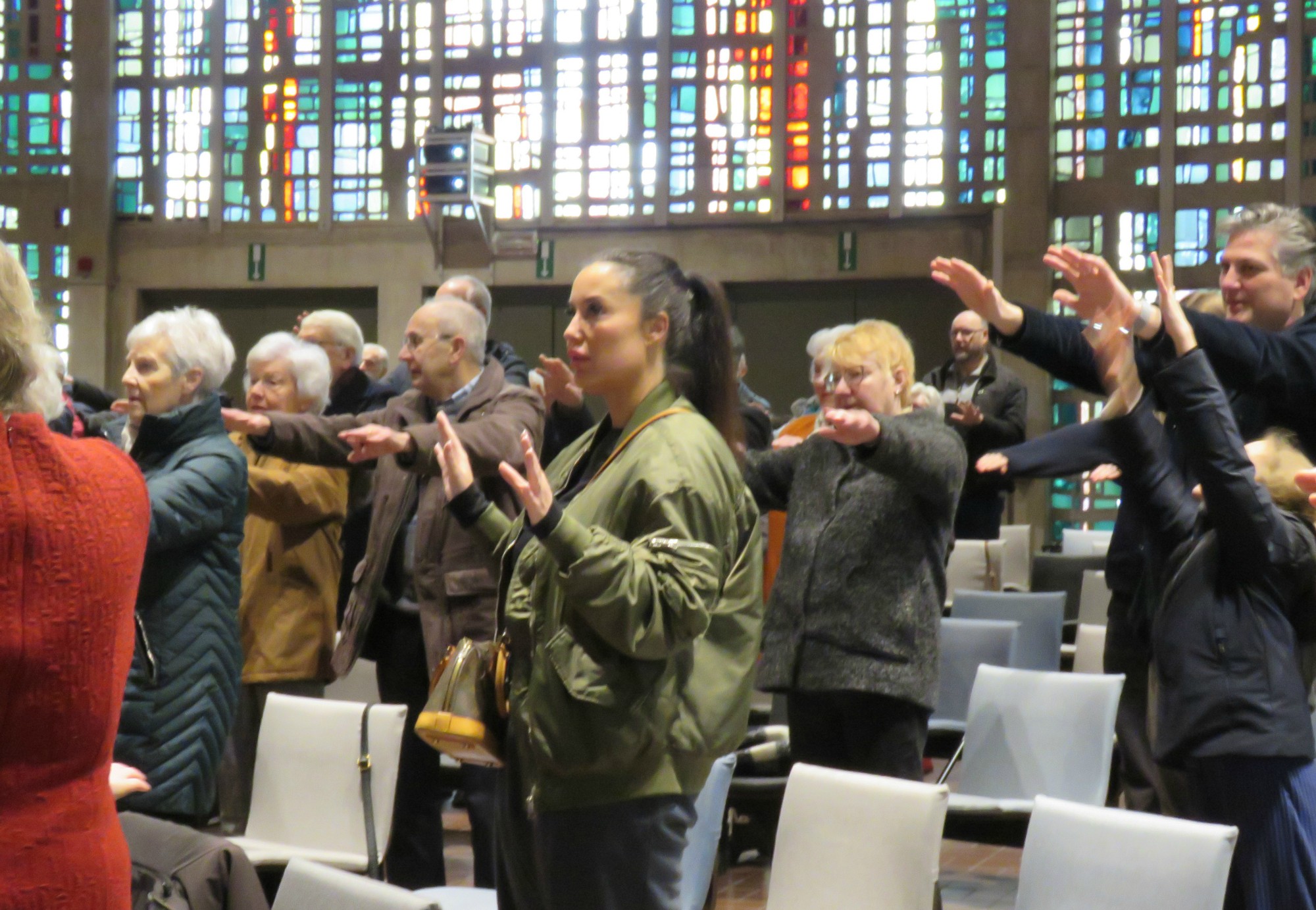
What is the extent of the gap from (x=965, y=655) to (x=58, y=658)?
4.06 metres

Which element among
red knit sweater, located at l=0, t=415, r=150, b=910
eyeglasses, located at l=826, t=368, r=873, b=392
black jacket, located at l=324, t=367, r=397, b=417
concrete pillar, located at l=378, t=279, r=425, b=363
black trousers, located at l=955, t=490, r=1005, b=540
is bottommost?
black trousers, located at l=955, t=490, r=1005, b=540

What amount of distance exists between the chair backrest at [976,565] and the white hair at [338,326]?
286 cm

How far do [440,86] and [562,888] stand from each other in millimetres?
9662

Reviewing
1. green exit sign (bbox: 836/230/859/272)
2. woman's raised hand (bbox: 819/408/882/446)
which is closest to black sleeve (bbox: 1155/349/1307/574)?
woman's raised hand (bbox: 819/408/882/446)

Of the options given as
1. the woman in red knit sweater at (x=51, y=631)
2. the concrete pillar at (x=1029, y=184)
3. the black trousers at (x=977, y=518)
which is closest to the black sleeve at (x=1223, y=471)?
the woman in red knit sweater at (x=51, y=631)

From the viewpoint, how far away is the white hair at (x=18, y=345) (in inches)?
68.0

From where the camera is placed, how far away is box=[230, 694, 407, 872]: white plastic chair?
12.5 ft

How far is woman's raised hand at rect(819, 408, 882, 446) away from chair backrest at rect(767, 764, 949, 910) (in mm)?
719

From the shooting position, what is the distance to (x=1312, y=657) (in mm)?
3186

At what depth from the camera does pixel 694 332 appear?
2787 mm

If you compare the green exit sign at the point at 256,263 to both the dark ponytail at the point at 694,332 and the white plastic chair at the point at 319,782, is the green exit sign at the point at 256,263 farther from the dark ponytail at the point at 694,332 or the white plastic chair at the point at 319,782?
the dark ponytail at the point at 694,332

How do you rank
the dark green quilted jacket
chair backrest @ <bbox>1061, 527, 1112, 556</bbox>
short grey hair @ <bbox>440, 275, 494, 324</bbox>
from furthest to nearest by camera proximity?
chair backrest @ <bbox>1061, 527, 1112, 556</bbox> < short grey hair @ <bbox>440, 275, 494, 324</bbox> < the dark green quilted jacket

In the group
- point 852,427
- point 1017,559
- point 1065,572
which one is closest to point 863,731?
point 852,427

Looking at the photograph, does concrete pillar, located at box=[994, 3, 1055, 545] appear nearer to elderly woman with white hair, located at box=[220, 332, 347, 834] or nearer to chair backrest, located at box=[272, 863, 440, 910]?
elderly woman with white hair, located at box=[220, 332, 347, 834]
